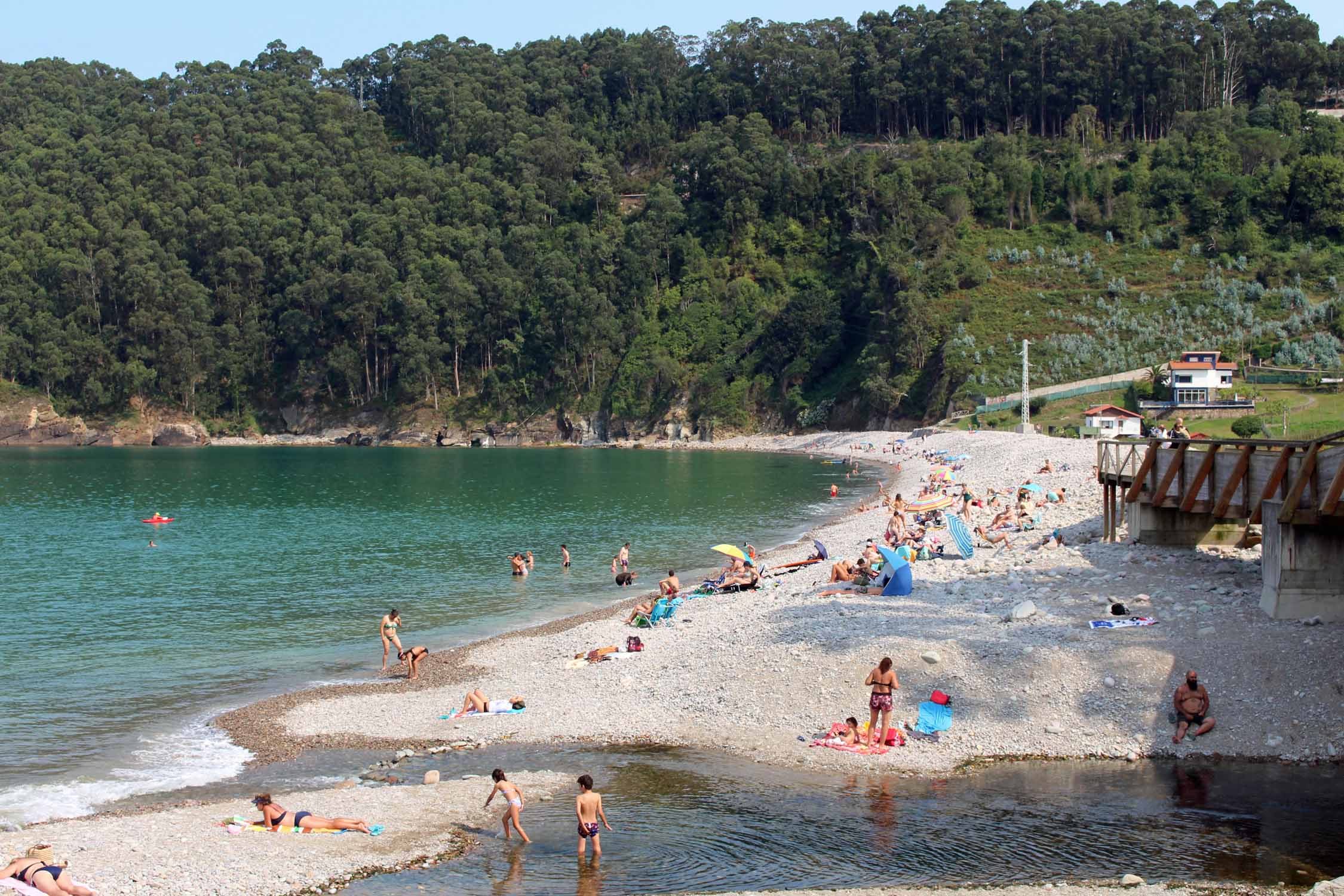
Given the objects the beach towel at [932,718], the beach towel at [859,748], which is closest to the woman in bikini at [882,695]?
the beach towel at [859,748]

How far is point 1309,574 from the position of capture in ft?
63.4

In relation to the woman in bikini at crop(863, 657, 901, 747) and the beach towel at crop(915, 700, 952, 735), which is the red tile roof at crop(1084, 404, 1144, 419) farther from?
the woman in bikini at crop(863, 657, 901, 747)

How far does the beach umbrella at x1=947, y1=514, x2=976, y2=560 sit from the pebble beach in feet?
8.95

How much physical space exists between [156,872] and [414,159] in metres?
160

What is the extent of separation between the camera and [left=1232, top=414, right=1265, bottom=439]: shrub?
5684 centimetres

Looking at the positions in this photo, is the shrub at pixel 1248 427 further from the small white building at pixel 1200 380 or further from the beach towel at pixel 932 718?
the beach towel at pixel 932 718

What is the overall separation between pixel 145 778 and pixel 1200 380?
7145 centimetres

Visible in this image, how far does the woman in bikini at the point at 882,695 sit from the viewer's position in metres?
17.0

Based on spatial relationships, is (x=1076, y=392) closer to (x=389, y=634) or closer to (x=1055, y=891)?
(x=389, y=634)

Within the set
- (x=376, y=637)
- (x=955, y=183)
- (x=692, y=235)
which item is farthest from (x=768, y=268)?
(x=376, y=637)

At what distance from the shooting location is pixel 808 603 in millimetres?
24859

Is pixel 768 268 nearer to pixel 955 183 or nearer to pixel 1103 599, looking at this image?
pixel 955 183

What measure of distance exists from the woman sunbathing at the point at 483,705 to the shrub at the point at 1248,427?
45.7 m

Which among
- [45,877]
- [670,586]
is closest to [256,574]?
[670,586]
